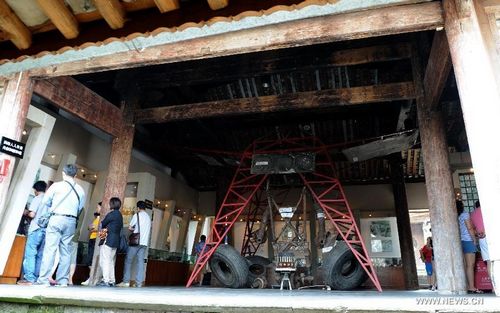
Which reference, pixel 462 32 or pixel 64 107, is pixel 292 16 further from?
pixel 64 107

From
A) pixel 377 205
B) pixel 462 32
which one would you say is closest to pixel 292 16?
pixel 462 32

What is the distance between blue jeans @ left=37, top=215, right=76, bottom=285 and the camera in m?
4.80

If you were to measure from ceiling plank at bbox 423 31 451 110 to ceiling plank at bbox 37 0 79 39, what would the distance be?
4448mm

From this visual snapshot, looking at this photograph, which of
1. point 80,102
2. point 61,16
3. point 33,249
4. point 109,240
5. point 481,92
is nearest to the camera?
point 481,92

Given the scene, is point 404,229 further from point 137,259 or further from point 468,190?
point 137,259

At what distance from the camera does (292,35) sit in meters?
4.25

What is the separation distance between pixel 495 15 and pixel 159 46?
388 centimetres

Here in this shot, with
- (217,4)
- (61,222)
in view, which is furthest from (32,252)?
(217,4)

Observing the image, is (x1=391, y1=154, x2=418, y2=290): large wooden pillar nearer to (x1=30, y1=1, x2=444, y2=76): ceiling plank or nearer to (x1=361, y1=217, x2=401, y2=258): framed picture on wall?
(x1=361, y1=217, x2=401, y2=258): framed picture on wall

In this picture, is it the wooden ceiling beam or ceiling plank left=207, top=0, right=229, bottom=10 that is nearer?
ceiling plank left=207, top=0, right=229, bottom=10

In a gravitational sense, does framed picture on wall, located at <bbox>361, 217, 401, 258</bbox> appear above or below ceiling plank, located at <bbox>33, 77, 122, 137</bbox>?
below

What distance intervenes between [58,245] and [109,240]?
109 cm

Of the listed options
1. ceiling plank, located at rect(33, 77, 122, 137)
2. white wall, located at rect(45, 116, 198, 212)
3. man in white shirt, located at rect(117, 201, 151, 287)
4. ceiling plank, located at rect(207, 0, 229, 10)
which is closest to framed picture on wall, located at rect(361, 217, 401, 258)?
white wall, located at rect(45, 116, 198, 212)

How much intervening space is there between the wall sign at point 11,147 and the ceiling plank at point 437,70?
5586 millimetres
